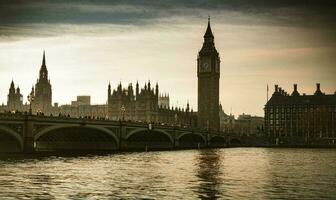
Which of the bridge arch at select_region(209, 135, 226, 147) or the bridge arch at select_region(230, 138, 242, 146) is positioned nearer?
the bridge arch at select_region(209, 135, 226, 147)

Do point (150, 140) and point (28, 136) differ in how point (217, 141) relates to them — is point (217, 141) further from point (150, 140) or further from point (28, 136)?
point (28, 136)

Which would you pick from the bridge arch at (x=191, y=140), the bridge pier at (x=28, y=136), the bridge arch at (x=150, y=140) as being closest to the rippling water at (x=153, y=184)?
the bridge pier at (x=28, y=136)

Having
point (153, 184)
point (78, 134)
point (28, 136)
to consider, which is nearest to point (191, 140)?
point (78, 134)

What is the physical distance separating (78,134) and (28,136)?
26.5 meters

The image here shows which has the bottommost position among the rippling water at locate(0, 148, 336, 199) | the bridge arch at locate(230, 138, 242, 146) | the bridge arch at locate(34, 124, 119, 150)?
the bridge arch at locate(230, 138, 242, 146)

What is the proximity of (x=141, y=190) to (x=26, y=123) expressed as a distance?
40.1 metres

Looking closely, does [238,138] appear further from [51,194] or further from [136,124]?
[51,194]

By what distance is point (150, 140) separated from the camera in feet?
450

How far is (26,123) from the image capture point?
74188mm

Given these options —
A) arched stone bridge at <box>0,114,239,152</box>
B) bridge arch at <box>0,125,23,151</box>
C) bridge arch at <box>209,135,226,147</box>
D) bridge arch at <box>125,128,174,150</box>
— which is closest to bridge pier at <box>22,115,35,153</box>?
arched stone bridge at <box>0,114,239,152</box>

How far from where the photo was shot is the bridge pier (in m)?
73.8

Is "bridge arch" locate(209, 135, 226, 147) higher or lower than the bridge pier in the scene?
lower

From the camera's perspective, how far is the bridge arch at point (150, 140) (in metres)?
122

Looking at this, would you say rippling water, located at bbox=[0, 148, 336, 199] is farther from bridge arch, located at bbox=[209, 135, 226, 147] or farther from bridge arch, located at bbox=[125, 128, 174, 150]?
bridge arch, located at bbox=[209, 135, 226, 147]
